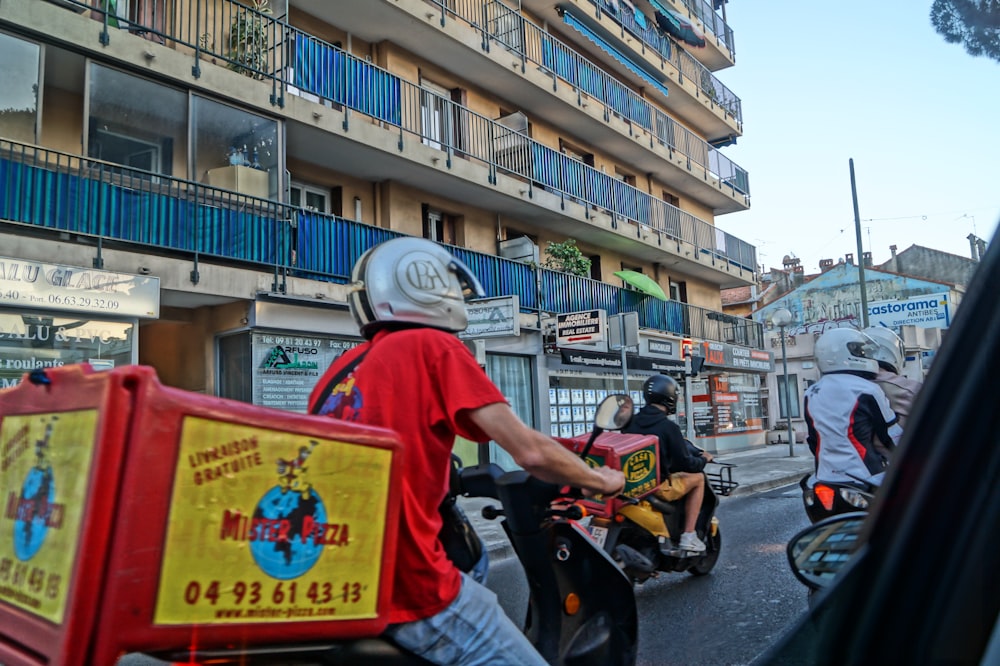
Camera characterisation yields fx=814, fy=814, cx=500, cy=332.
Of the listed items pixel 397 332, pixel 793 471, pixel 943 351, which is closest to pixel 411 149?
pixel 793 471

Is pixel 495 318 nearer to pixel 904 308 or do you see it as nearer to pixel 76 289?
pixel 76 289

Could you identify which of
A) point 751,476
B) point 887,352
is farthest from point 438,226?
point 887,352

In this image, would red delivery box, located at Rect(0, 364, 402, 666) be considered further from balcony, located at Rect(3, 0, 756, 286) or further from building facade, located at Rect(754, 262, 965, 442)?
balcony, located at Rect(3, 0, 756, 286)

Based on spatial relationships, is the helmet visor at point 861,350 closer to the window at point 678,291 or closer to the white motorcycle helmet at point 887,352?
the white motorcycle helmet at point 887,352

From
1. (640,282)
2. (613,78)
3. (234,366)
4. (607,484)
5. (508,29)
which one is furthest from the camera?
(613,78)

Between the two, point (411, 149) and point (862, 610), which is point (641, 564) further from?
point (411, 149)

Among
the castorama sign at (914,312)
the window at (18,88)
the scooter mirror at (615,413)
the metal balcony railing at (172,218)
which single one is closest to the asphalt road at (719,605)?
the castorama sign at (914,312)

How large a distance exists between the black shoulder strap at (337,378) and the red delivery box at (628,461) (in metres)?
3.25

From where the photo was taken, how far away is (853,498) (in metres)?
4.07

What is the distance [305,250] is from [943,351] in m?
11.5

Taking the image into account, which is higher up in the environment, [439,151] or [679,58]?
[679,58]

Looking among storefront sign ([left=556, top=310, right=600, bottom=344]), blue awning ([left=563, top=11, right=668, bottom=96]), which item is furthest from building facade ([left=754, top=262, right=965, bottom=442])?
blue awning ([left=563, top=11, right=668, bottom=96])

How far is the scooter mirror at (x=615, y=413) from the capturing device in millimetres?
2621

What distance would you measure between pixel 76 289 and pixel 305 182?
522 cm
